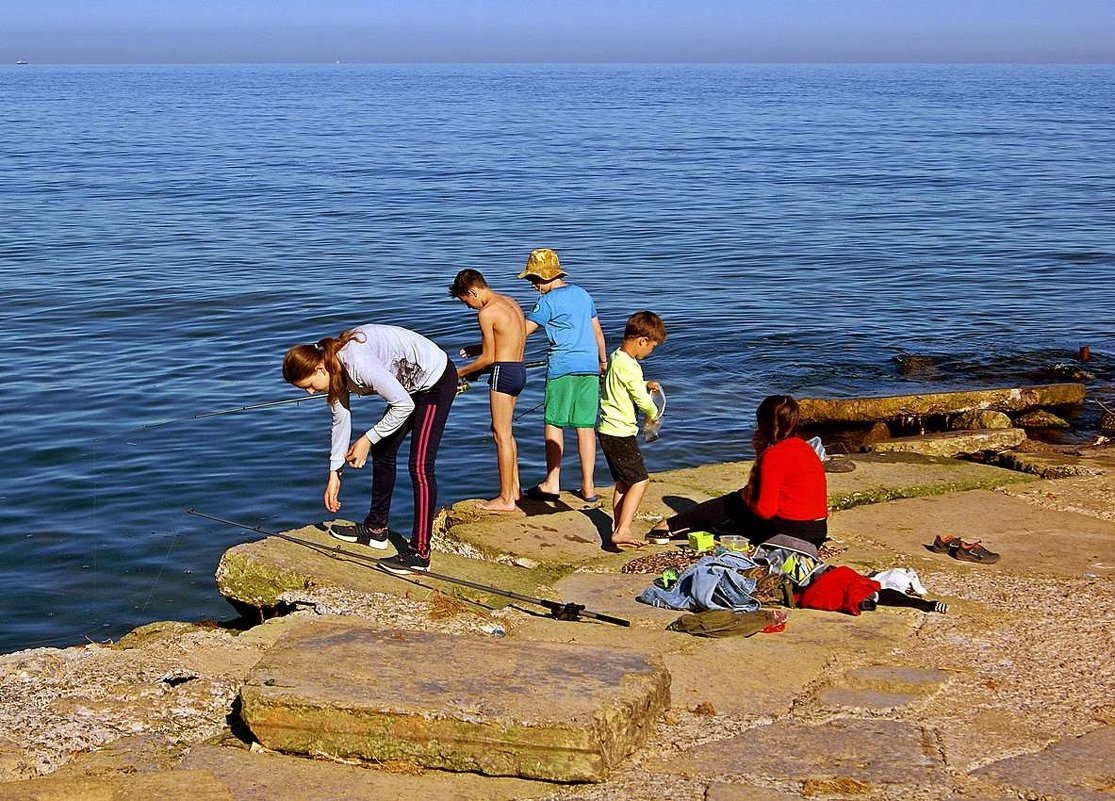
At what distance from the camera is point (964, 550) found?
6664 millimetres

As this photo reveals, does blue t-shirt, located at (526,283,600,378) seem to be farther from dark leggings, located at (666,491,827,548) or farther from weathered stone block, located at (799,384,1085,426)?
weathered stone block, located at (799,384,1085,426)

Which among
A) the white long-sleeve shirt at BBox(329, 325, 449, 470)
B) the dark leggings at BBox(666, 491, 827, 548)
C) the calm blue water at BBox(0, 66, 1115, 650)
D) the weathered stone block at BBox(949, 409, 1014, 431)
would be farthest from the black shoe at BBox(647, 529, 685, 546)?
the weathered stone block at BBox(949, 409, 1014, 431)

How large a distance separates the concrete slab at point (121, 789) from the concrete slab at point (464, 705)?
1.06ft

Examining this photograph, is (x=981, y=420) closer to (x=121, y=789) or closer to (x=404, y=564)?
(x=404, y=564)

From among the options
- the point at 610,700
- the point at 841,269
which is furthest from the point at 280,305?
the point at 610,700

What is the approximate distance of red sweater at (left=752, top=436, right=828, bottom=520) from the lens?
6.71 m

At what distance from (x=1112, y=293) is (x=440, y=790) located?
16.8 meters

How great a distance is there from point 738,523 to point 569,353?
5.06ft

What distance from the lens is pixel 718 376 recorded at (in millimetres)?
14469

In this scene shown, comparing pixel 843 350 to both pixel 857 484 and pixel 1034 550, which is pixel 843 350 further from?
pixel 1034 550

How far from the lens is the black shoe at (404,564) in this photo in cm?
652

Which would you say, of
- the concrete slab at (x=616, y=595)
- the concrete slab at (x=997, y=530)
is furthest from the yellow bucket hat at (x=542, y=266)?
the concrete slab at (x=997, y=530)

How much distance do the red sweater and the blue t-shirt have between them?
155cm

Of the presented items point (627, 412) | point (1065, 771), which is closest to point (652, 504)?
point (627, 412)
